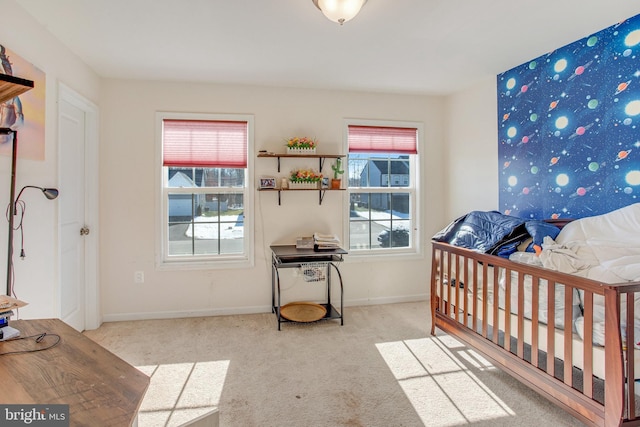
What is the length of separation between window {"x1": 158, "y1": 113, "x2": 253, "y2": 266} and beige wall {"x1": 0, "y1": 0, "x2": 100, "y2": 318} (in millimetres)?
1013

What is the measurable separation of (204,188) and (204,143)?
0.45m

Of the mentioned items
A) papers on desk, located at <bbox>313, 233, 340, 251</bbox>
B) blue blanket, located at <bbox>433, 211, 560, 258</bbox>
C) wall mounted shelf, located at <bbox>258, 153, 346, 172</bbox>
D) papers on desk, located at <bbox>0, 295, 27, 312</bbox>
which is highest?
wall mounted shelf, located at <bbox>258, 153, 346, 172</bbox>

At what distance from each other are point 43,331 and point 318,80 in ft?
9.66

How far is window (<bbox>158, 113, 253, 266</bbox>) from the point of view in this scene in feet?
11.5

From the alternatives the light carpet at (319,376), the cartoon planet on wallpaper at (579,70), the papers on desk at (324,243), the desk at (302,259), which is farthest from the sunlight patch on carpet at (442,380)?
the cartoon planet on wallpaper at (579,70)

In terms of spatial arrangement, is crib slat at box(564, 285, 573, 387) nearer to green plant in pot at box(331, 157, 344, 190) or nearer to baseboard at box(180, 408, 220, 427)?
baseboard at box(180, 408, 220, 427)

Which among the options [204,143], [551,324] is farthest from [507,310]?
[204,143]

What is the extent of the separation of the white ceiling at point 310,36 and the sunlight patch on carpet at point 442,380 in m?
2.36

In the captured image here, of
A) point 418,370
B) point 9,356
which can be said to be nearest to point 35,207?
point 9,356

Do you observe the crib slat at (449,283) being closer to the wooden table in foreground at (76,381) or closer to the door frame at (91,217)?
the wooden table in foreground at (76,381)

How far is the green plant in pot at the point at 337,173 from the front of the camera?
3697 millimetres

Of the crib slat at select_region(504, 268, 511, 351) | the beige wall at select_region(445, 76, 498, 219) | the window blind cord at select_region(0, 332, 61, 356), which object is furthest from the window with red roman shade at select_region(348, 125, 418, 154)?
the window blind cord at select_region(0, 332, 61, 356)

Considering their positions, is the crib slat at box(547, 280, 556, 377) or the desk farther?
the desk

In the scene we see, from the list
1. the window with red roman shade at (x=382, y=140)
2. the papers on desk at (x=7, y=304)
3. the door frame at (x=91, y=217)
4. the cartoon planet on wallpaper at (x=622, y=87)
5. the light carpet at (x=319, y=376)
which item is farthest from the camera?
the window with red roman shade at (x=382, y=140)
